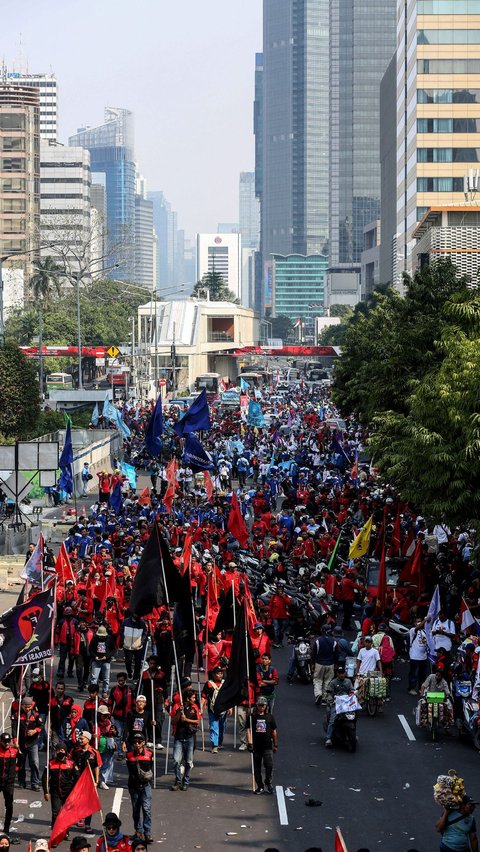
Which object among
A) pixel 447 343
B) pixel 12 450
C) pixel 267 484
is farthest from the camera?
pixel 267 484

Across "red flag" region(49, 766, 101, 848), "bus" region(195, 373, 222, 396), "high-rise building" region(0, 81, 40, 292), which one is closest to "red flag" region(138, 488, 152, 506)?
"red flag" region(49, 766, 101, 848)

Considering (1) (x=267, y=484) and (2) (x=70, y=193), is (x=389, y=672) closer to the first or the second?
(1) (x=267, y=484)

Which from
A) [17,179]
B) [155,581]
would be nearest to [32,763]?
[155,581]

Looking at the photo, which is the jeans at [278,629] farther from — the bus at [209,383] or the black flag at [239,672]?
the bus at [209,383]

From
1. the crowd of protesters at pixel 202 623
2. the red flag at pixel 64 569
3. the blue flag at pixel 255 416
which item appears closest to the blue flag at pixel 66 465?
the crowd of protesters at pixel 202 623

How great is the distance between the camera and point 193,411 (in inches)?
1437

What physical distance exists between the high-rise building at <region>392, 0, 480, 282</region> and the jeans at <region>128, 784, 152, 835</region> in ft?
213

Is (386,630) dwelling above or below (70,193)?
below

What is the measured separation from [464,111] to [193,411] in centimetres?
4615

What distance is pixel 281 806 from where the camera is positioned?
14984 millimetres

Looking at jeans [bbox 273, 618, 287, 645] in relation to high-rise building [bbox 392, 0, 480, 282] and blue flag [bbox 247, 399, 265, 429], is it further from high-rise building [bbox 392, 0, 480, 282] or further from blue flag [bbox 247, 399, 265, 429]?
high-rise building [bbox 392, 0, 480, 282]

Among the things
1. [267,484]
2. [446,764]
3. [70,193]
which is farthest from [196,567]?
[70,193]

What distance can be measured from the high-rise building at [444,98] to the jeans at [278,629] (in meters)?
55.8

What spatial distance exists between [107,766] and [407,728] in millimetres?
4295
